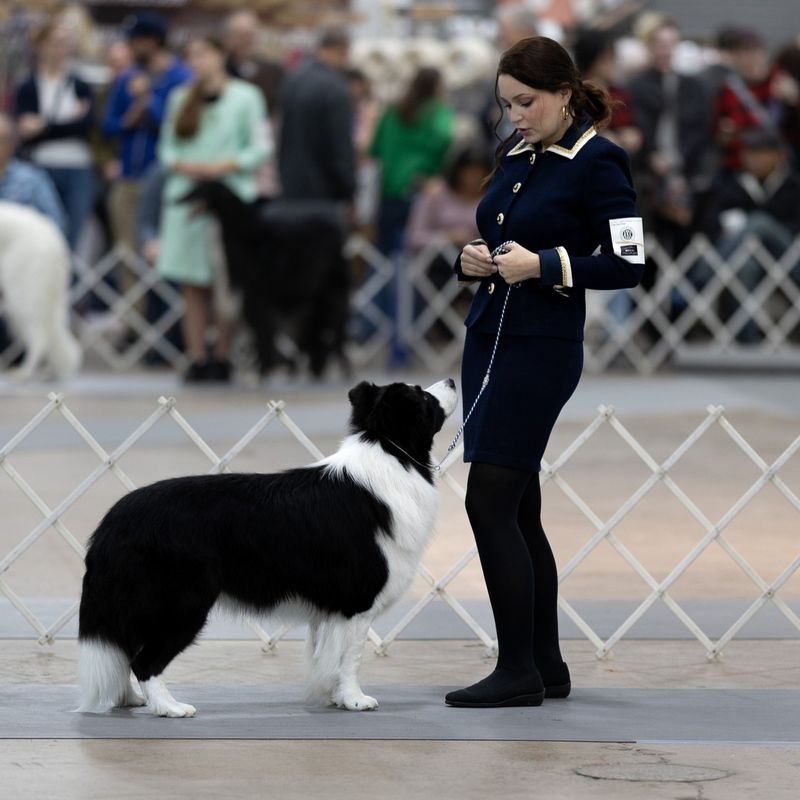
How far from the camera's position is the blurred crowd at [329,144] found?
10.8 meters

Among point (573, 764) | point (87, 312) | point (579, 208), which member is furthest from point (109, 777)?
point (87, 312)

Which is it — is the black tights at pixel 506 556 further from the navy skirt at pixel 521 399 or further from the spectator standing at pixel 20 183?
the spectator standing at pixel 20 183

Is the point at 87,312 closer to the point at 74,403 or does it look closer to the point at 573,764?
the point at 74,403

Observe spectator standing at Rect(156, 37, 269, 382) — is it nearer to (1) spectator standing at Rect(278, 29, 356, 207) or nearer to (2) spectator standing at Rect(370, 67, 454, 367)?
(1) spectator standing at Rect(278, 29, 356, 207)

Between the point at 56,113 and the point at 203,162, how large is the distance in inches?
71.7

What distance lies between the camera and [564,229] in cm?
424

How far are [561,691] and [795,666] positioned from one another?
2.49 feet

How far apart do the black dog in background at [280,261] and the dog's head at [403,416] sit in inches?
256

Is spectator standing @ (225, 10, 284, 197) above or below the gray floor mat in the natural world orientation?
below

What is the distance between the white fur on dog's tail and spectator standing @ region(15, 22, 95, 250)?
8.38m

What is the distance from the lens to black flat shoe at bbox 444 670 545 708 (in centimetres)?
429

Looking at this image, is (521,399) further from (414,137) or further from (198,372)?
(414,137)

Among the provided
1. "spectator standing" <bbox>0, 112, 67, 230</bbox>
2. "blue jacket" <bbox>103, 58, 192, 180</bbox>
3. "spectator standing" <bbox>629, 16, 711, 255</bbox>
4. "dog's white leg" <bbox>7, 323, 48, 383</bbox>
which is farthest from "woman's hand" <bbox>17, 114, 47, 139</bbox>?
"spectator standing" <bbox>629, 16, 711, 255</bbox>

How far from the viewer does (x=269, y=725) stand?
407 centimetres
